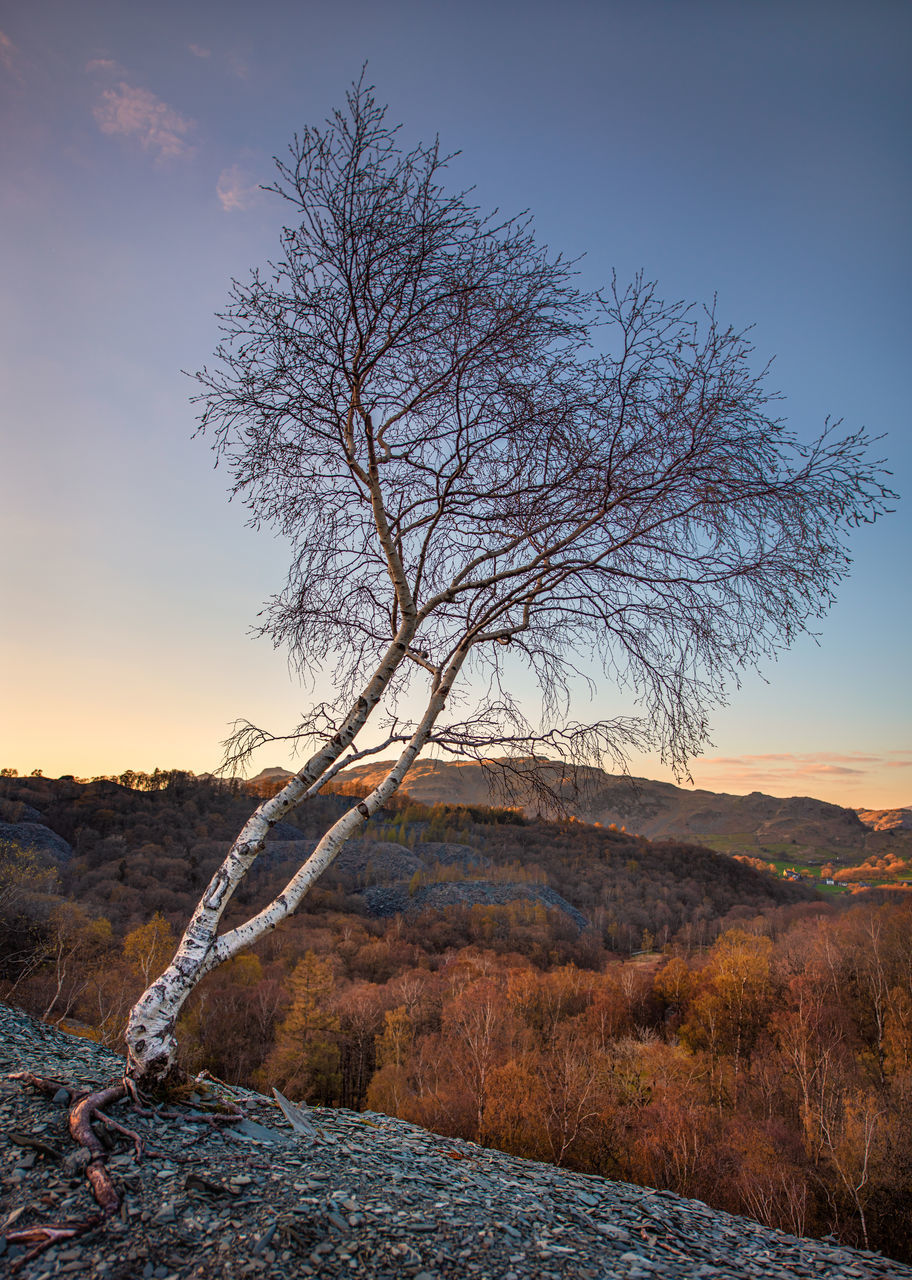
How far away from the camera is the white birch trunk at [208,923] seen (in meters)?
3.83

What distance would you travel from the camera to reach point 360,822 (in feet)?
15.8

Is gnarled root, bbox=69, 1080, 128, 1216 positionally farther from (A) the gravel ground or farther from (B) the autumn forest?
(B) the autumn forest

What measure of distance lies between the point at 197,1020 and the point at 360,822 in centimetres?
4045

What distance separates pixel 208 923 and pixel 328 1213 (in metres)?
1.88

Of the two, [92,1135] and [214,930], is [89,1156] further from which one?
[214,930]

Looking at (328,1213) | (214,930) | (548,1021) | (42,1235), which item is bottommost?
(548,1021)

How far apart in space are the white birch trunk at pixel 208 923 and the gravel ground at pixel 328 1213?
0.92 feet

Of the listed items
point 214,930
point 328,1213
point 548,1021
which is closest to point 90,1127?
point 214,930

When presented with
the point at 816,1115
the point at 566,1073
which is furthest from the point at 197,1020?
the point at 816,1115

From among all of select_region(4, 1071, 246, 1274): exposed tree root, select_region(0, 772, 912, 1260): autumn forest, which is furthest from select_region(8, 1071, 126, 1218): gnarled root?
select_region(0, 772, 912, 1260): autumn forest

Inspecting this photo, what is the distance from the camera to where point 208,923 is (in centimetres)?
423

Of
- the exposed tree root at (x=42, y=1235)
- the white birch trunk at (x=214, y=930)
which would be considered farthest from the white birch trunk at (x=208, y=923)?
the exposed tree root at (x=42, y=1235)

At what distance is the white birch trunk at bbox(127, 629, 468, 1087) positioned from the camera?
3834 millimetres

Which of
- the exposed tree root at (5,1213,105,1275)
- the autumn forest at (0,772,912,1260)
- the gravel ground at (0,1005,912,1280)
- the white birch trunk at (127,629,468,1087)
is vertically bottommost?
the autumn forest at (0,772,912,1260)
